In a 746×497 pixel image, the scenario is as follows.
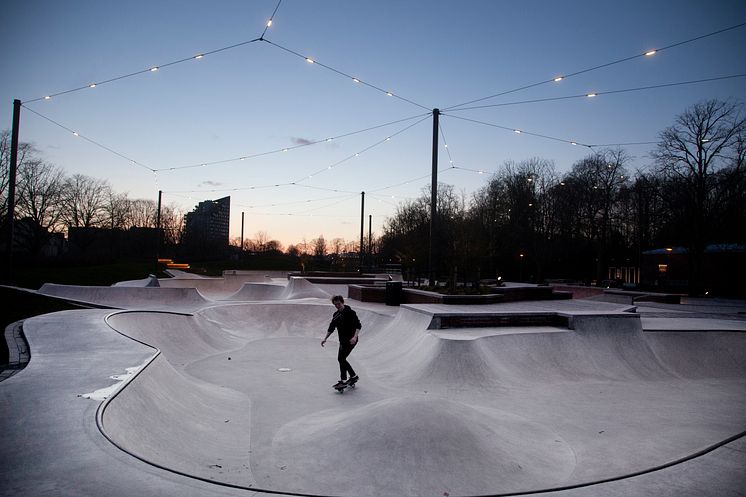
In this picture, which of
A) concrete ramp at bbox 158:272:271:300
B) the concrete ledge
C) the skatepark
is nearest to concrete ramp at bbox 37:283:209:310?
the skatepark

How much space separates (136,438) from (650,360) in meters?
11.6

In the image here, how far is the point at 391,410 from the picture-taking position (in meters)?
5.95

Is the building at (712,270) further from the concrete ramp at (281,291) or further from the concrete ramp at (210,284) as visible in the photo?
the concrete ramp at (210,284)

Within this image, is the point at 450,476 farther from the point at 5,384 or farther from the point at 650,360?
the point at 650,360

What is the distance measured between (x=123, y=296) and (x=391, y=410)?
1775 centimetres

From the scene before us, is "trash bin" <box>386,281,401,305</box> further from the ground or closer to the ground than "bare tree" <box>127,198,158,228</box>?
closer to the ground

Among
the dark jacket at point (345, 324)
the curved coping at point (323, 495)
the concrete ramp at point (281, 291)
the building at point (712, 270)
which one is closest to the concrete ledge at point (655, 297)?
the building at point (712, 270)

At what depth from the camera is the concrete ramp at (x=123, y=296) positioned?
19.1 meters

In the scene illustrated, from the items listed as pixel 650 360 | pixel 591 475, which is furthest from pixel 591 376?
pixel 591 475

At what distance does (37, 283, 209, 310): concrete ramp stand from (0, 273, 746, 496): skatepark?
6629 millimetres

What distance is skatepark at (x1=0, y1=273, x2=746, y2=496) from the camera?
157 inches

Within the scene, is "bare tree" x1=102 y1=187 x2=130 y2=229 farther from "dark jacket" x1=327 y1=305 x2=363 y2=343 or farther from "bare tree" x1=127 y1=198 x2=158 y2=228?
"dark jacket" x1=327 y1=305 x2=363 y2=343

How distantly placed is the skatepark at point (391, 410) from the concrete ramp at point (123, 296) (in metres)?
6.63

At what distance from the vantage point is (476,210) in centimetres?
4878
